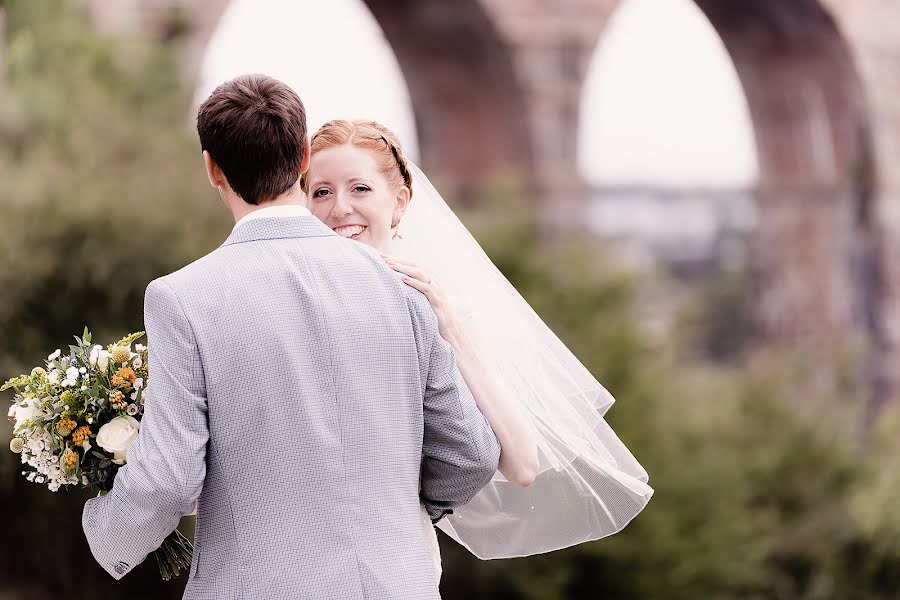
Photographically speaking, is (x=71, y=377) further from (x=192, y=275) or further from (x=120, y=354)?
(x=192, y=275)

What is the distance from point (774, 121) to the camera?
499 inches

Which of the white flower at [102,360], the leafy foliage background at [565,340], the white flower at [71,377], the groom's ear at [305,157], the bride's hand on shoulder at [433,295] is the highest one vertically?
the groom's ear at [305,157]

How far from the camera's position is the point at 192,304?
76.9 inches

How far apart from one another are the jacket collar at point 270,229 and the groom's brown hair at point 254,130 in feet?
0.16

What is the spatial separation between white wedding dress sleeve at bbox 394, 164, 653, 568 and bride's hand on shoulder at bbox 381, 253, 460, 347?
41cm

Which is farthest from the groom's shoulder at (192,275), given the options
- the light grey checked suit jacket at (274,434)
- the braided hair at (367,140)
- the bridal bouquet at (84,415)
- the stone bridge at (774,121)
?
the stone bridge at (774,121)

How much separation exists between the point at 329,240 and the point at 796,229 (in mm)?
10814

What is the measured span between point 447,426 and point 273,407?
1.04 feet

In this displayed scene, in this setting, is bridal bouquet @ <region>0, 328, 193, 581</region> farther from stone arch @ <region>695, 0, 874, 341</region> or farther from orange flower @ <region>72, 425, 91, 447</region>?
stone arch @ <region>695, 0, 874, 341</region>

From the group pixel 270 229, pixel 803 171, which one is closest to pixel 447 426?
pixel 270 229

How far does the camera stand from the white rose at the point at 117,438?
6.98 ft

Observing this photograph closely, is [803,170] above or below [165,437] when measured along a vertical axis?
below

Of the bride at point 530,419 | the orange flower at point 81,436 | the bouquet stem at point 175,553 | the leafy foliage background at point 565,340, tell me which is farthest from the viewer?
the leafy foliage background at point 565,340

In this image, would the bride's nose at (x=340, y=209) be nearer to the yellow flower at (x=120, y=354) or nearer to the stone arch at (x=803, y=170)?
the yellow flower at (x=120, y=354)
